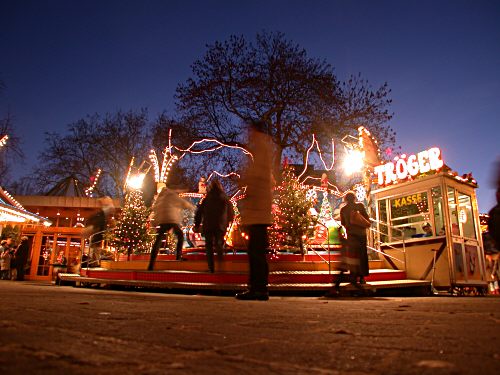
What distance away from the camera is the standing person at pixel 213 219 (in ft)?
27.4

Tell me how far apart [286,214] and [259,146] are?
19.5ft

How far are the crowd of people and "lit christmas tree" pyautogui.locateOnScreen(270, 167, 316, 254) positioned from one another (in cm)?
1137

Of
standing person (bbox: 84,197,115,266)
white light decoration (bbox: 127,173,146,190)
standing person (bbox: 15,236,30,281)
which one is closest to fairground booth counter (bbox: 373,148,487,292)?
standing person (bbox: 84,197,115,266)

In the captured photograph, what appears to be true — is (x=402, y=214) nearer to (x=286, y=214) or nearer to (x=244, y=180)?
(x=286, y=214)

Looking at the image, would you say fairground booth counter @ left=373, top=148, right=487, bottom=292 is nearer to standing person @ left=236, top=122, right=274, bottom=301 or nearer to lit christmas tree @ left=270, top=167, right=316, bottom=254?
lit christmas tree @ left=270, top=167, right=316, bottom=254

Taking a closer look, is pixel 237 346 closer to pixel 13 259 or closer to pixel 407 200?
pixel 407 200

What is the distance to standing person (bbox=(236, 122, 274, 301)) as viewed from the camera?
5.35 metres

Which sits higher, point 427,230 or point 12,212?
point 12,212

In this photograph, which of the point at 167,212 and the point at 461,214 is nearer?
the point at 167,212

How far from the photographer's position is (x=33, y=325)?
7.02 ft

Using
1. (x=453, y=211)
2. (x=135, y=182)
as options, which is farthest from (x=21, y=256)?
(x=453, y=211)

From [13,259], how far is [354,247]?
15828mm

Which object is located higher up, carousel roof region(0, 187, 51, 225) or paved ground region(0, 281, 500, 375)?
carousel roof region(0, 187, 51, 225)

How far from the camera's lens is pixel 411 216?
12.1 metres
